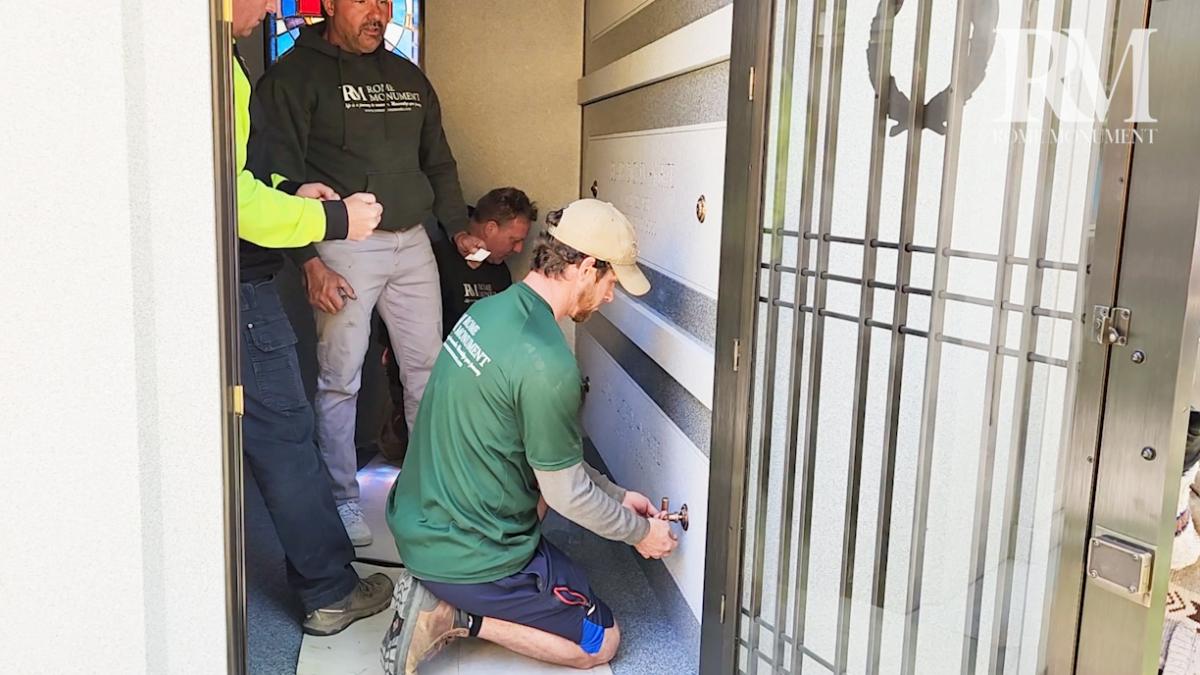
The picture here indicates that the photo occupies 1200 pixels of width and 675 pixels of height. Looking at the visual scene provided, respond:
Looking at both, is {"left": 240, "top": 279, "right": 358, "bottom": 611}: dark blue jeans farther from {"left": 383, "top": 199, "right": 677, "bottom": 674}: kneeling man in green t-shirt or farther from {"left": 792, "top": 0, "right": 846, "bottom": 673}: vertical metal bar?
{"left": 792, "top": 0, "right": 846, "bottom": 673}: vertical metal bar

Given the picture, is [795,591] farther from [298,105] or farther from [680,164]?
[298,105]

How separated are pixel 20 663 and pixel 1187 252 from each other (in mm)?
1950

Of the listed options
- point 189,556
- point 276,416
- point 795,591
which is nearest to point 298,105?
point 276,416

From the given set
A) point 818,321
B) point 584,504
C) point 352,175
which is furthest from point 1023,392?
point 352,175

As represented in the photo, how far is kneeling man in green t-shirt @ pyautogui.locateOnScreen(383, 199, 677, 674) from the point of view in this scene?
2375 mm

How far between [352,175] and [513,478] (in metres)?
1.51

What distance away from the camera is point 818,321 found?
185 cm

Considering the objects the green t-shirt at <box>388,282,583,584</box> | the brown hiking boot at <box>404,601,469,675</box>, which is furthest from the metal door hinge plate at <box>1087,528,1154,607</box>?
the brown hiking boot at <box>404,601,469,675</box>

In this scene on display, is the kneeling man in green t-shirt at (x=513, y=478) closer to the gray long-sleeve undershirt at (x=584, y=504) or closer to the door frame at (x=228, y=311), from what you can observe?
the gray long-sleeve undershirt at (x=584, y=504)

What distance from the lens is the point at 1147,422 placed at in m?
1.15

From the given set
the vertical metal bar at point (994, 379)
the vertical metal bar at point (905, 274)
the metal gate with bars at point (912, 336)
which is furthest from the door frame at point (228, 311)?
the vertical metal bar at point (994, 379)

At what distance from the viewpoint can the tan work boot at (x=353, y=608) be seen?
2707 mm

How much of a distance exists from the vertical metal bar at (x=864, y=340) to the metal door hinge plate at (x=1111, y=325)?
1.34 feet

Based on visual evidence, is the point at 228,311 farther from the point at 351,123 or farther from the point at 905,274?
the point at 351,123
